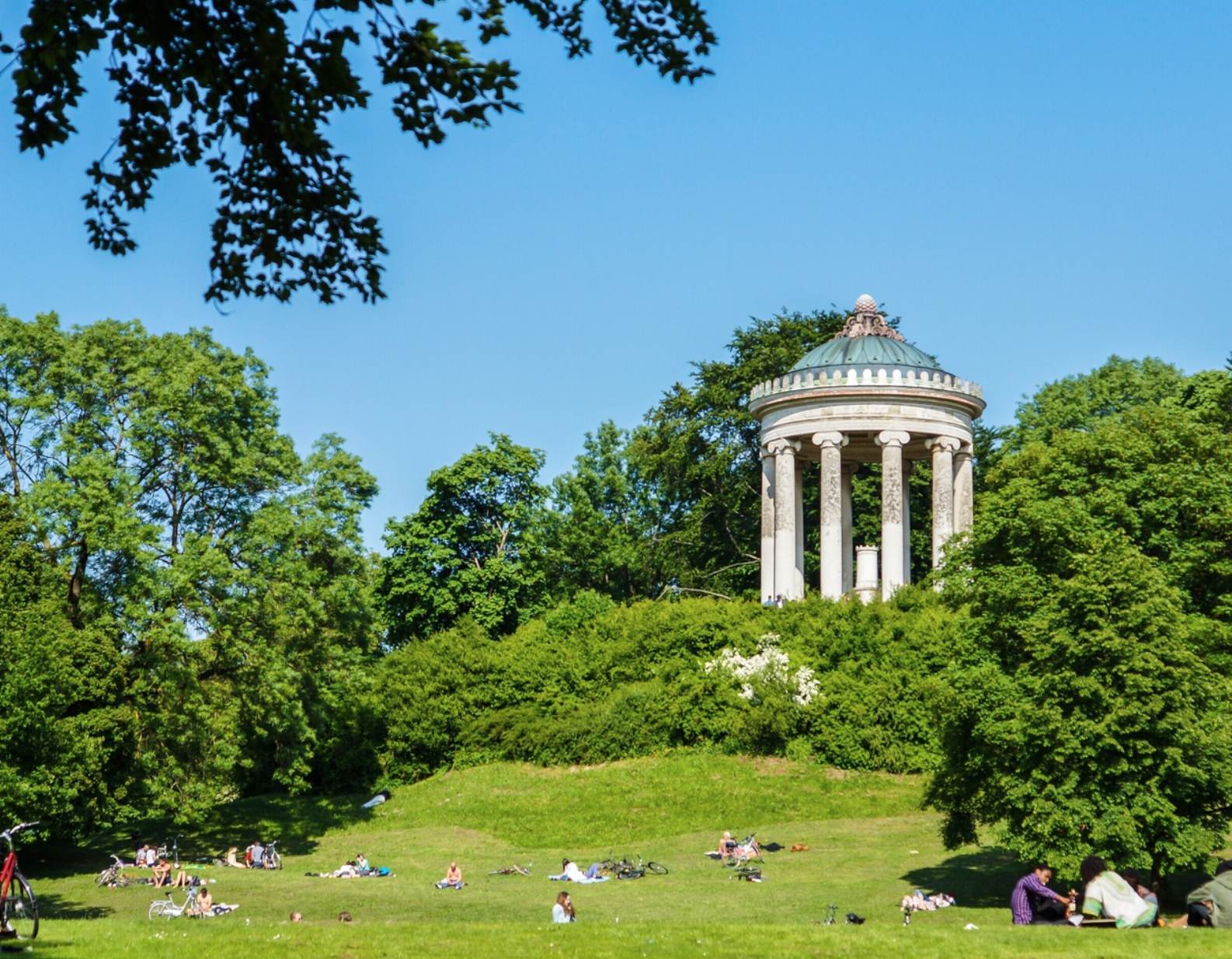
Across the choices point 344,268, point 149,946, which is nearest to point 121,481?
point 149,946

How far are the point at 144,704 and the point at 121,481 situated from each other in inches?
219

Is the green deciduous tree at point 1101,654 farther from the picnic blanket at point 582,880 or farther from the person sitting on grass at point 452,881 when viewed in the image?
the person sitting on grass at point 452,881

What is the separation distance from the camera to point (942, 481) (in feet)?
187

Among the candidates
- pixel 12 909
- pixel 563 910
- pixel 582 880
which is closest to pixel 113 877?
pixel 582 880

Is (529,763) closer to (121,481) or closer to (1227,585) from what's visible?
(121,481)

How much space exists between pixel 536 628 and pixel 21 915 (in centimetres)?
3404

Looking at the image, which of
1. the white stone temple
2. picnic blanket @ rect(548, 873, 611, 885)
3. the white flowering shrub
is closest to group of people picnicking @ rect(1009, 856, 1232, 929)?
picnic blanket @ rect(548, 873, 611, 885)

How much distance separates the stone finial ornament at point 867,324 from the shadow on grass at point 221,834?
25.3m

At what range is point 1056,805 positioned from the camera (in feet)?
84.4

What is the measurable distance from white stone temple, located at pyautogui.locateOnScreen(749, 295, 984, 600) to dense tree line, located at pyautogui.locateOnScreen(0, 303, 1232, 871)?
554cm

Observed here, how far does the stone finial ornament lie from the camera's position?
60.6 metres

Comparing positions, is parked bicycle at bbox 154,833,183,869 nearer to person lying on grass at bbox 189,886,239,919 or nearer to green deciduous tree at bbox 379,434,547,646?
person lying on grass at bbox 189,886,239,919

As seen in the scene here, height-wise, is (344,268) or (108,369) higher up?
(108,369)

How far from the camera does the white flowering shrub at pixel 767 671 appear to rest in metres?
46.0
